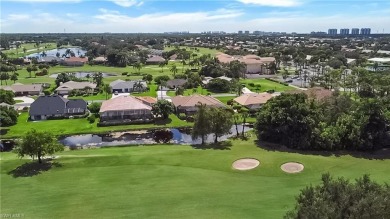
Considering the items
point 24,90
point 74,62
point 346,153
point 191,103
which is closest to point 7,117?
point 24,90

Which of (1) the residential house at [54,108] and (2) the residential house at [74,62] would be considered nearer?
(1) the residential house at [54,108]

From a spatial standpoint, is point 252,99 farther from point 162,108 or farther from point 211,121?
point 211,121

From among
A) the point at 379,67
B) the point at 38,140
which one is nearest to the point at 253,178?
the point at 38,140

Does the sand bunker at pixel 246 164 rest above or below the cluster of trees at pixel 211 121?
below

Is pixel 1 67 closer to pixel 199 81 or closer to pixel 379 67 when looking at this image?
pixel 199 81

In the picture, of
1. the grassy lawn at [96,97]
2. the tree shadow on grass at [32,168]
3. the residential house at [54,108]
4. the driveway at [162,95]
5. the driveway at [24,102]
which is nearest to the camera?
the tree shadow on grass at [32,168]

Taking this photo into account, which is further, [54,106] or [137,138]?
[54,106]

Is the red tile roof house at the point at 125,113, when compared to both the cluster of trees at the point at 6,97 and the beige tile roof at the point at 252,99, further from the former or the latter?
the cluster of trees at the point at 6,97

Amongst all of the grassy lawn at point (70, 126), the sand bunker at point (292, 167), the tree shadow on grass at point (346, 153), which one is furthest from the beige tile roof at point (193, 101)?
the sand bunker at point (292, 167)
